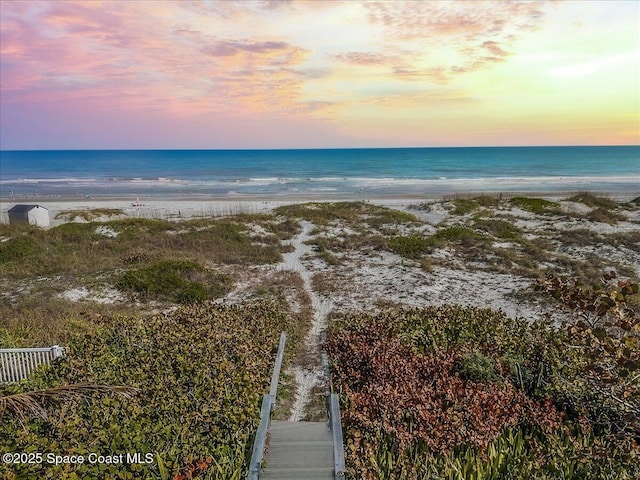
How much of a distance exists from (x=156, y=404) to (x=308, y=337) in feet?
18.7

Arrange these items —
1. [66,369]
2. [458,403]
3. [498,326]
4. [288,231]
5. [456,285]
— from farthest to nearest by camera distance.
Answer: [288,231] < [456,285] < [498,326] < [66,369] < [458,403]

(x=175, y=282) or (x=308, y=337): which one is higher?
(x=175, y=282)

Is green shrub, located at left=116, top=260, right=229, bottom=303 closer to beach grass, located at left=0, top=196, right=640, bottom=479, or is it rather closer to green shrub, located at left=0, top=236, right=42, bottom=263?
beach grass, located at left=0, top=196, right=640, bottom=479

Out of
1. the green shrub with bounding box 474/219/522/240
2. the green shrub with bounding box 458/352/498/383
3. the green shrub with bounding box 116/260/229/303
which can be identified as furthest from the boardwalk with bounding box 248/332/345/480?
the green shrub with bounding box 474/219/522/240

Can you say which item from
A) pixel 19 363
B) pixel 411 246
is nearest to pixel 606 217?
pixel 411 246

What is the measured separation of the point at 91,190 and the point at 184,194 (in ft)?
48.2

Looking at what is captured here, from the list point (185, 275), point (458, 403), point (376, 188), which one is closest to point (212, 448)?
point (458, 403)

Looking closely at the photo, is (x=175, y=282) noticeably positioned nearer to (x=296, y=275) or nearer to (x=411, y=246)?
(x=296, y=275)

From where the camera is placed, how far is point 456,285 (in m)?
16.1

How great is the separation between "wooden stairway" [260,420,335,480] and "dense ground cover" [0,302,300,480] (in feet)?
1.31

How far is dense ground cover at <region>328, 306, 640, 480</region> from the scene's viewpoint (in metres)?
6.05

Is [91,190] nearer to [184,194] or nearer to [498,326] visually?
[184,194]

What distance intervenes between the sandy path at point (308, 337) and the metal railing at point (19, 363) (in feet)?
16.3

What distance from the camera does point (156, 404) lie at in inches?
265
